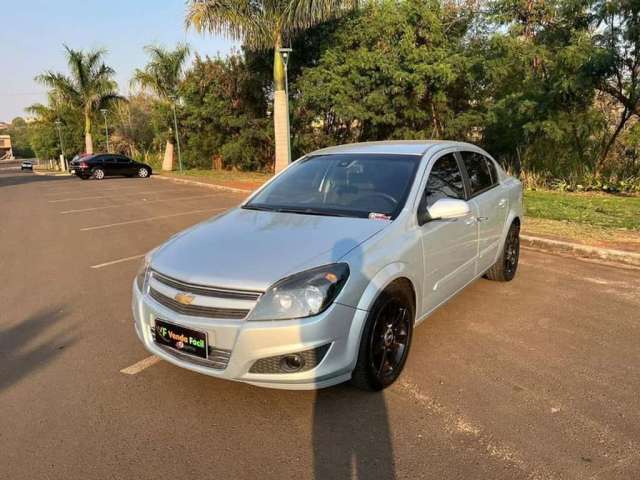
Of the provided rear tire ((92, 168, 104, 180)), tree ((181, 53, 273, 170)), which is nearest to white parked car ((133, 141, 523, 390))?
tree ((181, 53, 273, 170))

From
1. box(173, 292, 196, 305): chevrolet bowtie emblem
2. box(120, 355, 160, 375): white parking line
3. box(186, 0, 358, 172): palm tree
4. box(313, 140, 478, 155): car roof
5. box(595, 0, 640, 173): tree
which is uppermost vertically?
box(186, 0, 358, 172): palm tree

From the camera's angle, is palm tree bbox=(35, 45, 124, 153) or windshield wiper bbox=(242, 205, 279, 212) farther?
palm tree bbox=(35, 45, 124, 153)

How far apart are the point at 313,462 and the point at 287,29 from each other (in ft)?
53.6

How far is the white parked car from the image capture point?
9.48ft

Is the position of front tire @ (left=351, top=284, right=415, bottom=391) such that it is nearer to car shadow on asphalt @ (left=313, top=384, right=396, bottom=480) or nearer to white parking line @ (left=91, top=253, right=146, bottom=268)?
car shadow on asphalt @ (left=313, top=384, right=396, bottom=480)

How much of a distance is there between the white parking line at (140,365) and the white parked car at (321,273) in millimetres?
427

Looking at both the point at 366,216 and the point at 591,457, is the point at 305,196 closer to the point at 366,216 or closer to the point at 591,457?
the point at 366,216

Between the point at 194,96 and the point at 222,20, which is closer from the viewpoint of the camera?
the point at 222,20

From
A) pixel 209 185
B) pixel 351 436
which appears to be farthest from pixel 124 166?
pixel 351 436

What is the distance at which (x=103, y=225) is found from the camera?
10.7 meters

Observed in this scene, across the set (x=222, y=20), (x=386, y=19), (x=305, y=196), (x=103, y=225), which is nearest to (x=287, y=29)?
(x=222, y=20)

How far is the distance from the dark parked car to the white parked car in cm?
2612

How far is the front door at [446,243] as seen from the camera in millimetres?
3792

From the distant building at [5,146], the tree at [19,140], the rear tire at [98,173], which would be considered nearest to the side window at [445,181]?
the rear tire at [98,173]
